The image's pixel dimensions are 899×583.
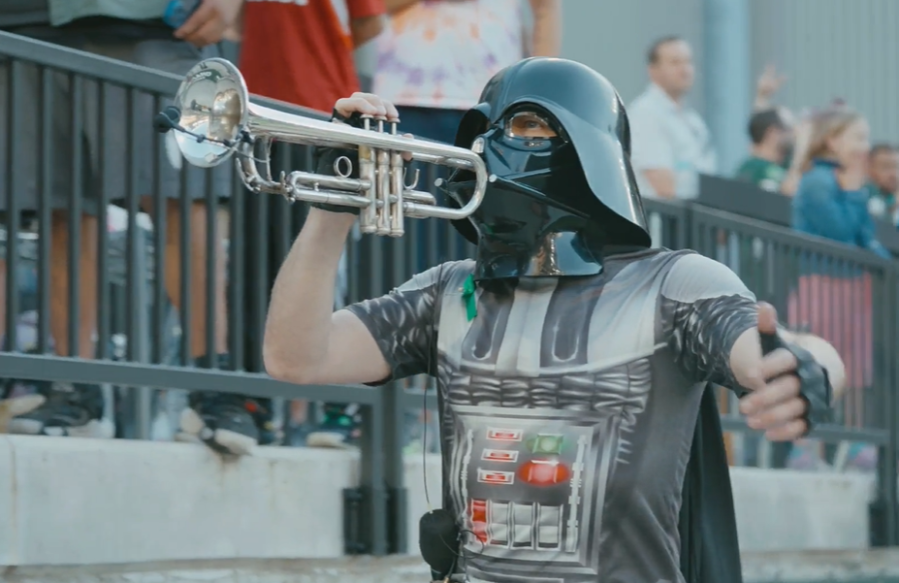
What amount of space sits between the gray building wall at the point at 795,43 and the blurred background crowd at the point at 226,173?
540cm

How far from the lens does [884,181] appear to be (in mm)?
11812

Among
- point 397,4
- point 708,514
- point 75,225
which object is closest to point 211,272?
point 75,225

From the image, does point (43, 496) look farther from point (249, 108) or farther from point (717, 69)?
point (717, 69)

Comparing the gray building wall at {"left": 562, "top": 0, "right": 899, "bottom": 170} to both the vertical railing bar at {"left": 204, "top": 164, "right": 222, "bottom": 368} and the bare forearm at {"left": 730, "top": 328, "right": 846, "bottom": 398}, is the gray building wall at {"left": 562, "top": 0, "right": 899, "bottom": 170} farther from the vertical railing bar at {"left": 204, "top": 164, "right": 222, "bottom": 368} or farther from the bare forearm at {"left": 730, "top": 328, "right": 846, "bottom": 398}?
the bare forearm at {"left": 730, "top": 328, "right": 846, "bottom": 398}

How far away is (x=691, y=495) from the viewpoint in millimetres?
3967

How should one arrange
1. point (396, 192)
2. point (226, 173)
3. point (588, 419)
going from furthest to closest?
point (226, 173) → point (588, 419) → point (396, 192)

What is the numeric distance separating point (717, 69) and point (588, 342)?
475 inches

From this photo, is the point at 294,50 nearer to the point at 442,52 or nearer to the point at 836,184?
the point at 442,52

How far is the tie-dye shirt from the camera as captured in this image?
6.85m

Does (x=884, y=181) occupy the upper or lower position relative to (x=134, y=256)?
upper

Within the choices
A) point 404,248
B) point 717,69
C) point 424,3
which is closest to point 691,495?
point 404,248

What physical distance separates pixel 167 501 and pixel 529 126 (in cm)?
212

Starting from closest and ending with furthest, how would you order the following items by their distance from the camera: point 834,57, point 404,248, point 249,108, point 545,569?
1. point 249,108
2. point 545,569
3. point 404,248
4. point 834,57

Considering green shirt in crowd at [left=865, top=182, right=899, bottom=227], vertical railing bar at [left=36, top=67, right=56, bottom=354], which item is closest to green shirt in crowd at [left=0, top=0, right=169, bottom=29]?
vertical railing bar at [left=36, top=67, right=56, bottom=354]
